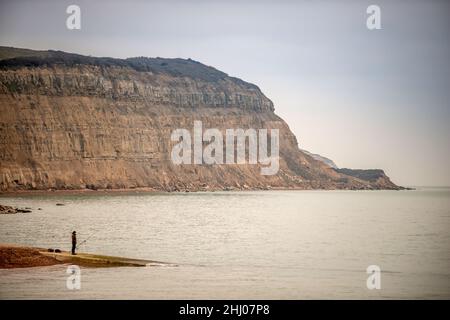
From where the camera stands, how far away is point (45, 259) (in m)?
34.2

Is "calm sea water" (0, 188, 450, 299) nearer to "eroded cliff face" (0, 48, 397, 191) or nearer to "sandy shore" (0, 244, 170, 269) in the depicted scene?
"sandy shore" (0, 244, 170, 269)

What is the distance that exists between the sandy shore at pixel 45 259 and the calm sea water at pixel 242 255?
0.81 meters

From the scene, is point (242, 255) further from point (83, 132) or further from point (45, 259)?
point (83, 132)

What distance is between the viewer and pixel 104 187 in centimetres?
16288

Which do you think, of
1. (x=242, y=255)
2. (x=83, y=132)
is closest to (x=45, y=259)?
(x=242, y=255)

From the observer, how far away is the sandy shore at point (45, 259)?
110 ft

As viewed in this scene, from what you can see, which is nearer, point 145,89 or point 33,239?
point 33,239

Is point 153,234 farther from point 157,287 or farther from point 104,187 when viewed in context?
point 104,187

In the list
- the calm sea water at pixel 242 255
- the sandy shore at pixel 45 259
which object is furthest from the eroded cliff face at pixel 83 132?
the sandy shore at pixel 45 259

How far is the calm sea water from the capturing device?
29688 millimetres

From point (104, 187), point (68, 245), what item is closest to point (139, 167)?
point (104, 187)

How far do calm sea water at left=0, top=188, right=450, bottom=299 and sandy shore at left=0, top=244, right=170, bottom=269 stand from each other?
2.67 ft

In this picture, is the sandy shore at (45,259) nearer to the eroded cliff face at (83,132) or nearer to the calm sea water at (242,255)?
the calm sea water at (242,255)
